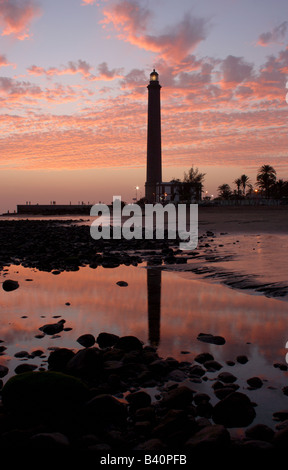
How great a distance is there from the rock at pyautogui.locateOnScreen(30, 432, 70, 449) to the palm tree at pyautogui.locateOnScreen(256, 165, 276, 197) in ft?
337

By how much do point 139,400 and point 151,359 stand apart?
0.93m

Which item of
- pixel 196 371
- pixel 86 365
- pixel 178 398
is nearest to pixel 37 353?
pixel 86 365

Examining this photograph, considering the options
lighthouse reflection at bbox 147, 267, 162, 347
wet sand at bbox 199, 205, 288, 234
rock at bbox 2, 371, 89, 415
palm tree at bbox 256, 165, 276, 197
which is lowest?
lighthouse reflection at bbox 147, 267, 162, 347

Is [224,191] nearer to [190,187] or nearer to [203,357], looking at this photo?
[190,187]

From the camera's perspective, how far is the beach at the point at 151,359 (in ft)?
9.99

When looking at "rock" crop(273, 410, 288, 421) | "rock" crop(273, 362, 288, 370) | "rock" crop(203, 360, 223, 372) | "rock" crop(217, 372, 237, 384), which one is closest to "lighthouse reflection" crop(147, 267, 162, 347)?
"rock" crop(203, 360, 223, 372)

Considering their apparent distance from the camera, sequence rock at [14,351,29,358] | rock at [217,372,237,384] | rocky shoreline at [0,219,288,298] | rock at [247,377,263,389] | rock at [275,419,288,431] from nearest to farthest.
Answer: rock at [275,419,288,431]
rock at [247,377,263,389]
rock at [217,372,237,384]
rock at [14,351,29,358]
rocky shoreline at [0,219,288,298]

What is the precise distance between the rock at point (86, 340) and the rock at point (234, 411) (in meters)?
2.27

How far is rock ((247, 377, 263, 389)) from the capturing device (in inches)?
151

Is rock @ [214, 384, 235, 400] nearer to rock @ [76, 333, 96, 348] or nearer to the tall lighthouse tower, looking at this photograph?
rock @ [76, 333, 96, 348]

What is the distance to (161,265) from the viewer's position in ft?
40.8

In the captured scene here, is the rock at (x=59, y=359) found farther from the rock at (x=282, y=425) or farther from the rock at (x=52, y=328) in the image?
the rock at (x=282, y=425)
